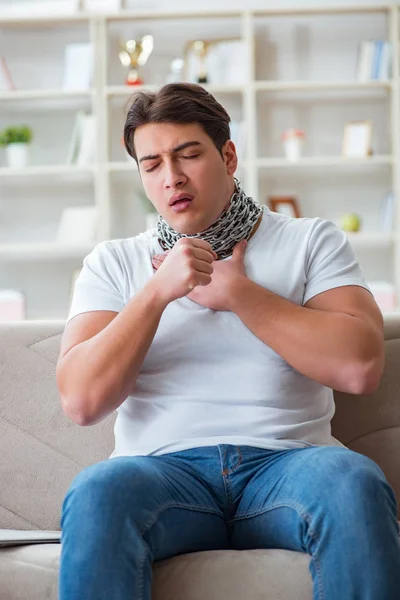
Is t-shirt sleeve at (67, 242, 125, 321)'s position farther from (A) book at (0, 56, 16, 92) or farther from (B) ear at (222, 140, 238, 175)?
(A) book at (0, 56, 16, 92)

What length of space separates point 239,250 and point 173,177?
0.18m

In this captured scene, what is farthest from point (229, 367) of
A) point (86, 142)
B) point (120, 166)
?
point (86, 142)

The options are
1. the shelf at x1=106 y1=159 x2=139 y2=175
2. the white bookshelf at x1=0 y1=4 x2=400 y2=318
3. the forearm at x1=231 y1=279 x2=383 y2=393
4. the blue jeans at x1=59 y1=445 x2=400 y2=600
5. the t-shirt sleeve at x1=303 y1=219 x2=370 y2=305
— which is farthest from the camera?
the white bookshelf at x1=0 y1=4 x2=400 y2=318

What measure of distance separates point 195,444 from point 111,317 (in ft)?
0.92

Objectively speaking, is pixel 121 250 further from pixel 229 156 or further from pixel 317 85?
pixel 317 85

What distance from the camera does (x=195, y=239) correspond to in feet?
5.03

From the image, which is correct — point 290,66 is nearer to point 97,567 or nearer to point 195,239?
point 195,239

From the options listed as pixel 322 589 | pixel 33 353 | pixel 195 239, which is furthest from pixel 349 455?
pixel 33 353

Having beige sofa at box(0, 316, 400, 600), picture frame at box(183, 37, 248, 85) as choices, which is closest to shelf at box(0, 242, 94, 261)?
picture frame at box(183, 37, 248, 85)

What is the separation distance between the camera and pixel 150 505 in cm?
125

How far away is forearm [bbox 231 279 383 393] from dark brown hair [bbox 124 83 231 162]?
0.35 metres

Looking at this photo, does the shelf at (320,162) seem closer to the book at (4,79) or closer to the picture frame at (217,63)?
the picture frame at (217,63)

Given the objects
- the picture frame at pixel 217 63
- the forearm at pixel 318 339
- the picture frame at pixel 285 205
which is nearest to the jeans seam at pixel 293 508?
the forearm at pixel 318 339

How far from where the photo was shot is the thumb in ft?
5.21
